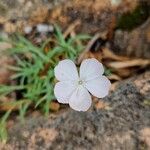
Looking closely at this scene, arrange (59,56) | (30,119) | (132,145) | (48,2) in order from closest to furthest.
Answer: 1. (132,145)
2. (30,119)
3. (59,56)
4. (48,2)

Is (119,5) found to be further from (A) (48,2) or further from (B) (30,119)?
(B) (30,119)

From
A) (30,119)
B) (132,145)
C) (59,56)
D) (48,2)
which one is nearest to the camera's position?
(132,145)

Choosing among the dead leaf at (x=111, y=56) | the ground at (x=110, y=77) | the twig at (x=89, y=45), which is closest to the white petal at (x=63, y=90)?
the ground at (x=110, y=77)

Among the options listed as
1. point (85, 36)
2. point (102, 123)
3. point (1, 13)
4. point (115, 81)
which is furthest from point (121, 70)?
point (1, 13)

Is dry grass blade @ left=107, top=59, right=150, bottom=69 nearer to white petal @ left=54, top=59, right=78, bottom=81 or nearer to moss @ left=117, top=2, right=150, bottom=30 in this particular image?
moss @ left=117, top=2, right=150, bottom=30

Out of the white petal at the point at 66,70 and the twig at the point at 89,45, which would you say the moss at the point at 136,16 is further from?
the white petal at the point at 66,70

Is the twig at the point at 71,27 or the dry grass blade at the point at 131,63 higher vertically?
the twig at the point at 71,27

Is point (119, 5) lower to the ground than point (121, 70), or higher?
higher
